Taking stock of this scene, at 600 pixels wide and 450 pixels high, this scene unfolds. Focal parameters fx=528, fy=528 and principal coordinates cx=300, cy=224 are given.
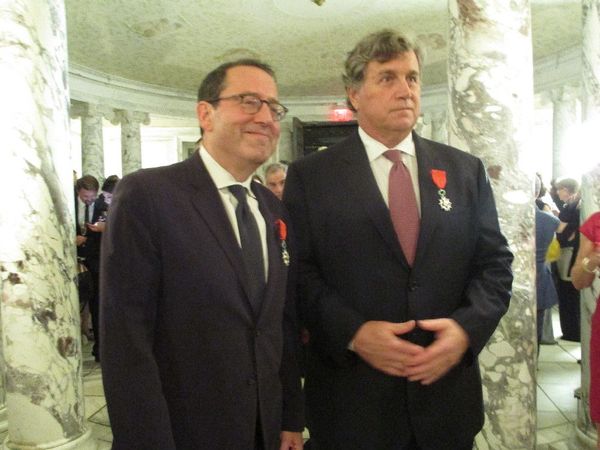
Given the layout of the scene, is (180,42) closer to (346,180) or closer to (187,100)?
(187,100)

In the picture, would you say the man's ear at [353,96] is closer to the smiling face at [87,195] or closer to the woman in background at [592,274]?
the woman in background at [592,274]

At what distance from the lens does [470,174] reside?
199 cm

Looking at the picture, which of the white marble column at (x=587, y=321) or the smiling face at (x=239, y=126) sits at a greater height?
the smiling face at (x=239, y=126)

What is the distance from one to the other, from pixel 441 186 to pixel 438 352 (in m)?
0.59

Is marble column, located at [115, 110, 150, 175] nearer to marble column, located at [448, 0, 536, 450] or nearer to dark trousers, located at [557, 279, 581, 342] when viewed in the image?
dark trousers, located at [557, 279, 581, 342]

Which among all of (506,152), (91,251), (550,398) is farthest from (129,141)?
(506,152)

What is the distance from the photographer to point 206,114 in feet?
6.10

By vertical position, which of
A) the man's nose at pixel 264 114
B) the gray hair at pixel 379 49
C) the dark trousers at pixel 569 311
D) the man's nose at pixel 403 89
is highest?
the gray hair at pixel 379 49

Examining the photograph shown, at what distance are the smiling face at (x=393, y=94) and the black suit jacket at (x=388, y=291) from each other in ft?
0.45

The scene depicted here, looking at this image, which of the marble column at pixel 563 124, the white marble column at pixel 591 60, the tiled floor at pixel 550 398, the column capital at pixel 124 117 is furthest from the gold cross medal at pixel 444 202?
the column capital at pixel 124 117

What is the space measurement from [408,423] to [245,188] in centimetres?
99

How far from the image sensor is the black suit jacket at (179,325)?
1.56m

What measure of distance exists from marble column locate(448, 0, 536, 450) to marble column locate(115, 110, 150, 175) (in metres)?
10.9

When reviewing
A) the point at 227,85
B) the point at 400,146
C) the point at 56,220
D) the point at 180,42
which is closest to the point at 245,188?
the point at 227,85
